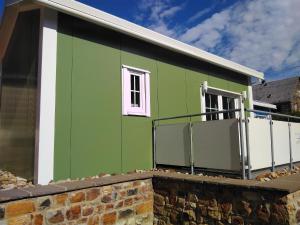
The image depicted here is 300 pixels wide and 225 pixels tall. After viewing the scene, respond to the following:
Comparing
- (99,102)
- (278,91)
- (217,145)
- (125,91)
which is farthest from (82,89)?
(278,91)

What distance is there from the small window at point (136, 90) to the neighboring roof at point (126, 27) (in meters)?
0.73

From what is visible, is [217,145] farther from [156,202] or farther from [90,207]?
[90,207]

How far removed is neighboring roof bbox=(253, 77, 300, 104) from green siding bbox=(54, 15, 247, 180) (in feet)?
87.7

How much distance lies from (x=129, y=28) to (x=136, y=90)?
4.20 ft

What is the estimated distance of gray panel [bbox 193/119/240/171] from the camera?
16.1 feet

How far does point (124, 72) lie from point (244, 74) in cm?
496

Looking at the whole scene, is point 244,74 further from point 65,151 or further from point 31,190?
point 31,190

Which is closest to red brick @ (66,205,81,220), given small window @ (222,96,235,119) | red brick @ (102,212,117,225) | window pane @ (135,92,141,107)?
red brick @ (102,212,117,225)

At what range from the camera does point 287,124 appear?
6051mm

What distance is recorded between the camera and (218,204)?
4.55 m

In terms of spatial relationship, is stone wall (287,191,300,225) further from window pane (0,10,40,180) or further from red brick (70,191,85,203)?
window pane (0,10,40,180)

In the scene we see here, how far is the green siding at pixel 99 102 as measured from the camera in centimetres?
497

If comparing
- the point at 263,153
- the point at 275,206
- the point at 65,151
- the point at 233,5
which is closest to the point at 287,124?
the point at 263,153

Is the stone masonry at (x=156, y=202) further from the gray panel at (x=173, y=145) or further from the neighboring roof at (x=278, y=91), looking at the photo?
the neighboring roof at (x=278, y=91)
